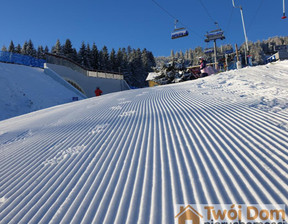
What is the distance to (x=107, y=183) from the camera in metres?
2.21

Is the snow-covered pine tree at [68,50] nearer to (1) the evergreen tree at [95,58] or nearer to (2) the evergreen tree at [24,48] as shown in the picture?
(1) the evergreen tree at [95,58]

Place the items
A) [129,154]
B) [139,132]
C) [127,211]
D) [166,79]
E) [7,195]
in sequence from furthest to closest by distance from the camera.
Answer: [166,79] < [139,132] < [129,154] < [7,195] < [127,211]

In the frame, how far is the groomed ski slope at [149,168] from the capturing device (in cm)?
178

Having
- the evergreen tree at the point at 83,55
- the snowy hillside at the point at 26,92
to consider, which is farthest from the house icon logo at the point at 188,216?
the evergreen tree at the point at 83,55

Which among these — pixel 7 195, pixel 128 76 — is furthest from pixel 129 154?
pixel 128 76

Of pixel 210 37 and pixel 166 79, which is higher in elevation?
pixel 210 37

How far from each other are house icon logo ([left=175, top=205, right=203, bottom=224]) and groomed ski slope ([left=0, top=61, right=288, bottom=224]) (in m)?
0.07

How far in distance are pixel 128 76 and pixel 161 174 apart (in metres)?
52.8

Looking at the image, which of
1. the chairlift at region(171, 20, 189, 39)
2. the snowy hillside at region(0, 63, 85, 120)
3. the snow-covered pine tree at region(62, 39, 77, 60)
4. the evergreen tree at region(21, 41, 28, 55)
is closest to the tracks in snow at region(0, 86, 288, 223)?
the snowy hillside at region(0, 63, 85, 120)

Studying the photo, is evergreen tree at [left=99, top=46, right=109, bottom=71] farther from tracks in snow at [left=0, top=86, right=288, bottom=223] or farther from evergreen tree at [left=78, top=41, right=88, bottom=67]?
tracks in snow at [left=0, top=86, right=288, bottom=223]

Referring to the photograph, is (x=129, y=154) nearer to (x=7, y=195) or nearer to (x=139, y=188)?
(x=139, y=188)

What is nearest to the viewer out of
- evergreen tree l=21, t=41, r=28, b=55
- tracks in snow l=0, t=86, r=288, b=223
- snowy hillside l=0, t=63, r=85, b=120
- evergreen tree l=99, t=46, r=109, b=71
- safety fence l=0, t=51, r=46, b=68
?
tracks in snow l=0, t=86, r=288, b=223

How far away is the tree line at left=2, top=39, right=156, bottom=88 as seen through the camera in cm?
4731

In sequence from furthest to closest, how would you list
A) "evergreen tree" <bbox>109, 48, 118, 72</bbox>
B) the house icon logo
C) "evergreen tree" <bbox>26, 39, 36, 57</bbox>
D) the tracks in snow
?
1. "evergreen tree" <bbox>26, 39, 36, 57</bbox>
2. "evergreen tree" <bbox>109, 48, 118, 72</bbox>
3. the tracks in snow
4. the house icon logo
